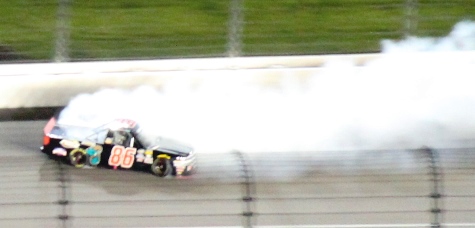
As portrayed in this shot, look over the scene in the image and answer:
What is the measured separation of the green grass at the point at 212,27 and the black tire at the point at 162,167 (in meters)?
2.41

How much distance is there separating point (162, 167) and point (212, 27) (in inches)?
120

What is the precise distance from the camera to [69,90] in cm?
1153

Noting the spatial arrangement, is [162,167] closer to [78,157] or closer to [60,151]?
[78,157]

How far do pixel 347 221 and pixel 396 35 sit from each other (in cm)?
383

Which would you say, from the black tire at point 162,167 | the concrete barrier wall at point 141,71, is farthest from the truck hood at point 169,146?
the concrete barrier wall at point 141,71

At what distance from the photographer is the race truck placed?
968cm

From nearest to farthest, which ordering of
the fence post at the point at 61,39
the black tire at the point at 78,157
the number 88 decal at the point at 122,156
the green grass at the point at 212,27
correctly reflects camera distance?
the number 88 decal at the point at 122,156 < the black tire at the point at 78,157 < the fence post at the point at 61,39 < the green grass at the point at 212,27

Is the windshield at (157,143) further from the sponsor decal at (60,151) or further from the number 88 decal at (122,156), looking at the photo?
the sponsor decal at (60,151)

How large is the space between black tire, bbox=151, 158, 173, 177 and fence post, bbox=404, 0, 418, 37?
12.7 ft

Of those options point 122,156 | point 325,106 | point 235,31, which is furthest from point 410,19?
point 122,156

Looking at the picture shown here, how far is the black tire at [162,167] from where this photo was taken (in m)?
9.60

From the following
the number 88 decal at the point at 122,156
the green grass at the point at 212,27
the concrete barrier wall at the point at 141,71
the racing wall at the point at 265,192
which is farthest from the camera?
the green grass at the point at 212,27

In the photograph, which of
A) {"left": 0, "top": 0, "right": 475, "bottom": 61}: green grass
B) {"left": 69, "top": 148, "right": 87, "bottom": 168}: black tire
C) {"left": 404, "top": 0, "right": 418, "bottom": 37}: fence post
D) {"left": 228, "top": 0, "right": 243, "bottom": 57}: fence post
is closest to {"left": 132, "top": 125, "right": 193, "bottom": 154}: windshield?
{"left": 69, "top": 148, "right": 87, "bottom": 168}: black tire

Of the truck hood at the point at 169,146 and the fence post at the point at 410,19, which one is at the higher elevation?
the fence post at the point at 410,19
